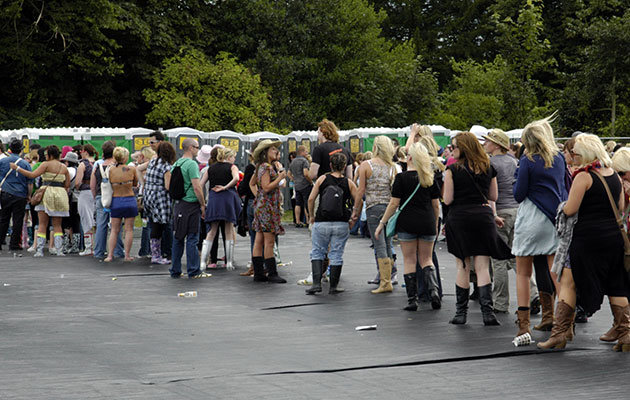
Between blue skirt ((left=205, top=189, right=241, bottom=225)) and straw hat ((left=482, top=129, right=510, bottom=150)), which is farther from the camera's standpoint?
blue skirt ((left=205, top=189, right=241, bottom=225))

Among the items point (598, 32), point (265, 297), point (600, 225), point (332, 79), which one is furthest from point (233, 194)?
point (332, 79)

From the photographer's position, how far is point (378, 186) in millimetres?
11922

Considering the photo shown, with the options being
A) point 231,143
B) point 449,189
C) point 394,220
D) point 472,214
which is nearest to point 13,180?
point 394,220

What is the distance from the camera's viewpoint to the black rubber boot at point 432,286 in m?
10.6

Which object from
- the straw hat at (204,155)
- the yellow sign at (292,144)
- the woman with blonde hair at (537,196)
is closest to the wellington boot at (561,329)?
the woman with blonde hair at (537,196)

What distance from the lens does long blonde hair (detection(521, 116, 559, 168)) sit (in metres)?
8.85

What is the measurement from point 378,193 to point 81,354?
493cm

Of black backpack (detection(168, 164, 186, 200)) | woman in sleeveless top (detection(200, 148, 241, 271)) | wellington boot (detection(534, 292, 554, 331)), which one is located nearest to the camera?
wellington boot (detection(534, 292, 554, 331))

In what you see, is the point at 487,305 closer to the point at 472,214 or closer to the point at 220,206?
the point at 472,214

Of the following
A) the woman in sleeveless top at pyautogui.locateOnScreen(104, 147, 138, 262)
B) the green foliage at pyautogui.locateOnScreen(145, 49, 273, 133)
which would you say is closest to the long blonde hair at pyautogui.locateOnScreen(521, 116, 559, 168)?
the woman in sleeveless top at pyautogui.locateOnScreen(104, 147, 138, 262)

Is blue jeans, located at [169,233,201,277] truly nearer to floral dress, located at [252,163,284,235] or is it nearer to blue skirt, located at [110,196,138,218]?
floral dress, located at [252,163,284,235]

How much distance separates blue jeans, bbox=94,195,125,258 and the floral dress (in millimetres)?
4173

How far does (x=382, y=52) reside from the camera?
52219mm

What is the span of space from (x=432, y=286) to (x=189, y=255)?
4.26 m
